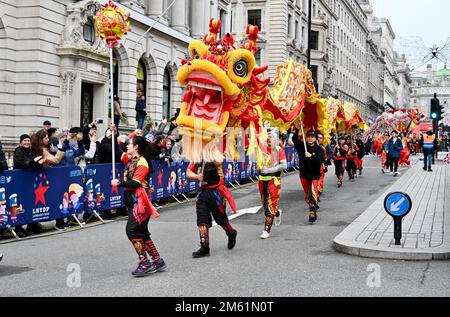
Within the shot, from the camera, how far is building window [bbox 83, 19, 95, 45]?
2181cm

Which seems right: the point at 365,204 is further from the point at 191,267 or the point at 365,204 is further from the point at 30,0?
the point at 30,0

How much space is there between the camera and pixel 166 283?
6734 millimetres

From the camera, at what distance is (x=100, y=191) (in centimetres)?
1246

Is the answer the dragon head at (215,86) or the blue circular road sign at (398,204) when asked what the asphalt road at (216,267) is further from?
the dragon head at (215,86)

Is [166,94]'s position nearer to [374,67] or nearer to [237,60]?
[237,60]

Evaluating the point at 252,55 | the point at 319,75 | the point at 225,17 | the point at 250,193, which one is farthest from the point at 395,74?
the point at 252,55

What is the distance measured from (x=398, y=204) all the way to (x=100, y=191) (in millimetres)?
6569

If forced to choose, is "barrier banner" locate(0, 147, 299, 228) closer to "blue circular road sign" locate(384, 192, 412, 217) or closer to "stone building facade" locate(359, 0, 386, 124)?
"blue circular road sign" locate(384, 192, 412, 217)

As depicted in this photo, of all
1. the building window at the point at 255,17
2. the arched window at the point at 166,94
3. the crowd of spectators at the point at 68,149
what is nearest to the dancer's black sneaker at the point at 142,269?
the crowd of spectators at the point at 68,149

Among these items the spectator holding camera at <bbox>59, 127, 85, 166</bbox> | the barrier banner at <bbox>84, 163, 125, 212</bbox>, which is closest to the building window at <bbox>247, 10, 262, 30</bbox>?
the spectator holding camera at <bbox>59, 127, 85, 166</bbox>

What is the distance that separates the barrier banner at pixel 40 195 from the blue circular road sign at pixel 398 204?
20.2ft

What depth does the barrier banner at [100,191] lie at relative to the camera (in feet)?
39.8

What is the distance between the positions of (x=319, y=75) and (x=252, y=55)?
53085 mm

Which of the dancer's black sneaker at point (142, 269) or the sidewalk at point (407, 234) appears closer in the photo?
the dancer's black sneaker at point (142, 269)
